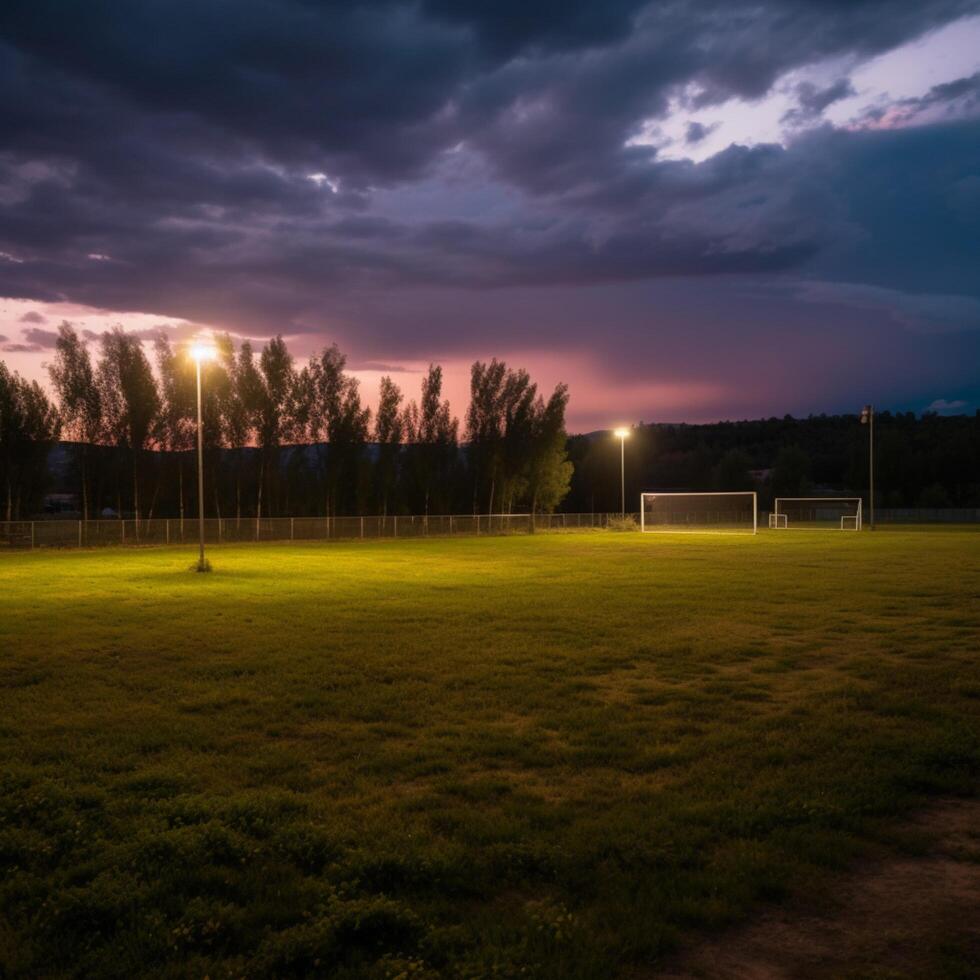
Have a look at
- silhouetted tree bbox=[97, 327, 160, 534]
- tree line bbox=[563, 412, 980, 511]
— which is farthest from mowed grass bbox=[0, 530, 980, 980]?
tree line bbox=[563, 412, 980, 511]

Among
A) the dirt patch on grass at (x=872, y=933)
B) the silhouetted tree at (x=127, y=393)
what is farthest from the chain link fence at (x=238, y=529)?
the dirt patch on grass at (x=872, y=933)

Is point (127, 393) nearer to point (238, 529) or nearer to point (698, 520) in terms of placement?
point (238, 529)

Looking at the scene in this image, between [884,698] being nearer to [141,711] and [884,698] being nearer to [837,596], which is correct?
[141,711]

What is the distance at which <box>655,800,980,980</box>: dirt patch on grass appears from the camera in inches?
153

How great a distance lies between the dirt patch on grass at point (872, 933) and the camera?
388cm

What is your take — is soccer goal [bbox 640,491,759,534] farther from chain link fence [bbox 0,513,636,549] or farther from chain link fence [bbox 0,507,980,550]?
chain link fence [bbox 0,513,636,549]

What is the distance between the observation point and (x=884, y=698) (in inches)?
361

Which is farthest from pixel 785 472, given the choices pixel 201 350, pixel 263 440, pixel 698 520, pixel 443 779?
pixel 443 779

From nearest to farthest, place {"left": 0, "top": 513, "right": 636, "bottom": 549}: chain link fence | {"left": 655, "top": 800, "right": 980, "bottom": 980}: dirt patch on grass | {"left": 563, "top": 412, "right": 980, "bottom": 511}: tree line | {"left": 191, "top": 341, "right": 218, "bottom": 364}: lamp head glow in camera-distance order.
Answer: {"left": 655, "top": 800, "right": 980, "bottom": 980}: dirt patch on grass, {"left": 191, "top": 341, "right": 218, "bottom": 364}: lamp head glow, {"left": 0, "top": 513, "right": 636, "bottom": 549}: chain link fence, {"left": 563, "top": 412, "right": 980, "bottom": 511}: tree line

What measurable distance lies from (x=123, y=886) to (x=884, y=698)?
25.9 ft

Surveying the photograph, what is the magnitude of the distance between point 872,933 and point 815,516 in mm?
89565

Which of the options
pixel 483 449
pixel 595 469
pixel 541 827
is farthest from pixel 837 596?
pixel 595 469

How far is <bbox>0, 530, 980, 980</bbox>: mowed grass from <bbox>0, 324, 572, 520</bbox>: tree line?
4493 cm

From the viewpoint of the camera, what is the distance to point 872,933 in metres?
4.22
